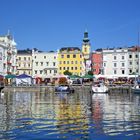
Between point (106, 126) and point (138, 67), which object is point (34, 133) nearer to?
point (106, 126)

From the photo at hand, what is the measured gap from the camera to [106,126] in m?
22.9

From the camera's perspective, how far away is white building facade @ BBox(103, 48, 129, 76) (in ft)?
430

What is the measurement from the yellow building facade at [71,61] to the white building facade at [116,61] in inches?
549

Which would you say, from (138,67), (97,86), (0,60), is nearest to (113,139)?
(97,86)

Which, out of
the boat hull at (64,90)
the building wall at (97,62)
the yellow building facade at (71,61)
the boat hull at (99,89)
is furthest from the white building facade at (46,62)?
the boat hull at (99,89)

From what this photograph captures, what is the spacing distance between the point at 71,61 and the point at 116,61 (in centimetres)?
2049

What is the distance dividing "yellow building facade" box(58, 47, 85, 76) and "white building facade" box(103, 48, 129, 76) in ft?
45.7

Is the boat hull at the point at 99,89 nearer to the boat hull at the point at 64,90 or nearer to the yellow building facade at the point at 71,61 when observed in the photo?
the boat hull at the point at 64,90

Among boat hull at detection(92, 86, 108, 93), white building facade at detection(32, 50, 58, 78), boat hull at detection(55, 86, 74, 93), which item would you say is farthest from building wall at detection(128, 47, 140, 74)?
boat hull at detection(55, 86, 74, 93)

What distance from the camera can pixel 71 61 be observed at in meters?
145

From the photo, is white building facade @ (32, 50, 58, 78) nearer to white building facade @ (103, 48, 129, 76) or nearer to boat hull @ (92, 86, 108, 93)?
white building facade @ (103, 48, 129, 76)

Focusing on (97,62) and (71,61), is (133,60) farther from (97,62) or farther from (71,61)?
(71,61)

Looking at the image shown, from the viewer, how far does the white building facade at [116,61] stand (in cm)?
13112

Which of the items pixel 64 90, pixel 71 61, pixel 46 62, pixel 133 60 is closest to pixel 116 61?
pixel 133 60
